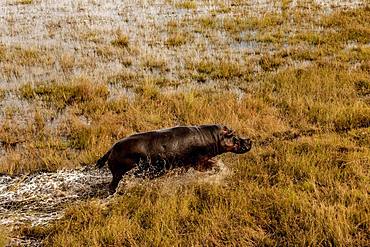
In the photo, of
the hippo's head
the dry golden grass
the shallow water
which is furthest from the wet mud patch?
the hippo's head

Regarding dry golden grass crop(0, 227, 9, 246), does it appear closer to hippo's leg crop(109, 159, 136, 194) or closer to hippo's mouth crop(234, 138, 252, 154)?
hippo's leg crop(109, 159, 136, 194)

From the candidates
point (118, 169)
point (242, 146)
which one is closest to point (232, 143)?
point (242, 146)

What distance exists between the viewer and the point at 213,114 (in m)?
9.19

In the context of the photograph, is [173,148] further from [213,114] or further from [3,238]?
[213,114]

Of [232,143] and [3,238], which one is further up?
[232,143]

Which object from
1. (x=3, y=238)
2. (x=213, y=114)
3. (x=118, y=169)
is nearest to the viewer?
(x=3, y=238)

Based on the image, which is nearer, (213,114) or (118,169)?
(118,169)

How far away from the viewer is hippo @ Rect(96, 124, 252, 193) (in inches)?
238

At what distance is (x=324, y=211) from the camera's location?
5.21 meters

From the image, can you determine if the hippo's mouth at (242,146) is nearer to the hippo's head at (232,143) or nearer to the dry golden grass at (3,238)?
the hippo's head at (232,143)

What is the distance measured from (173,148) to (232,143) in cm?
102

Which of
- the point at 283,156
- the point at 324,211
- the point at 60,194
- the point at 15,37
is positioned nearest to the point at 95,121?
the point at 60,194

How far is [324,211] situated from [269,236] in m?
0.74

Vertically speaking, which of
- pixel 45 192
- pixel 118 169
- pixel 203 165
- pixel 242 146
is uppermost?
pixel 118 169
